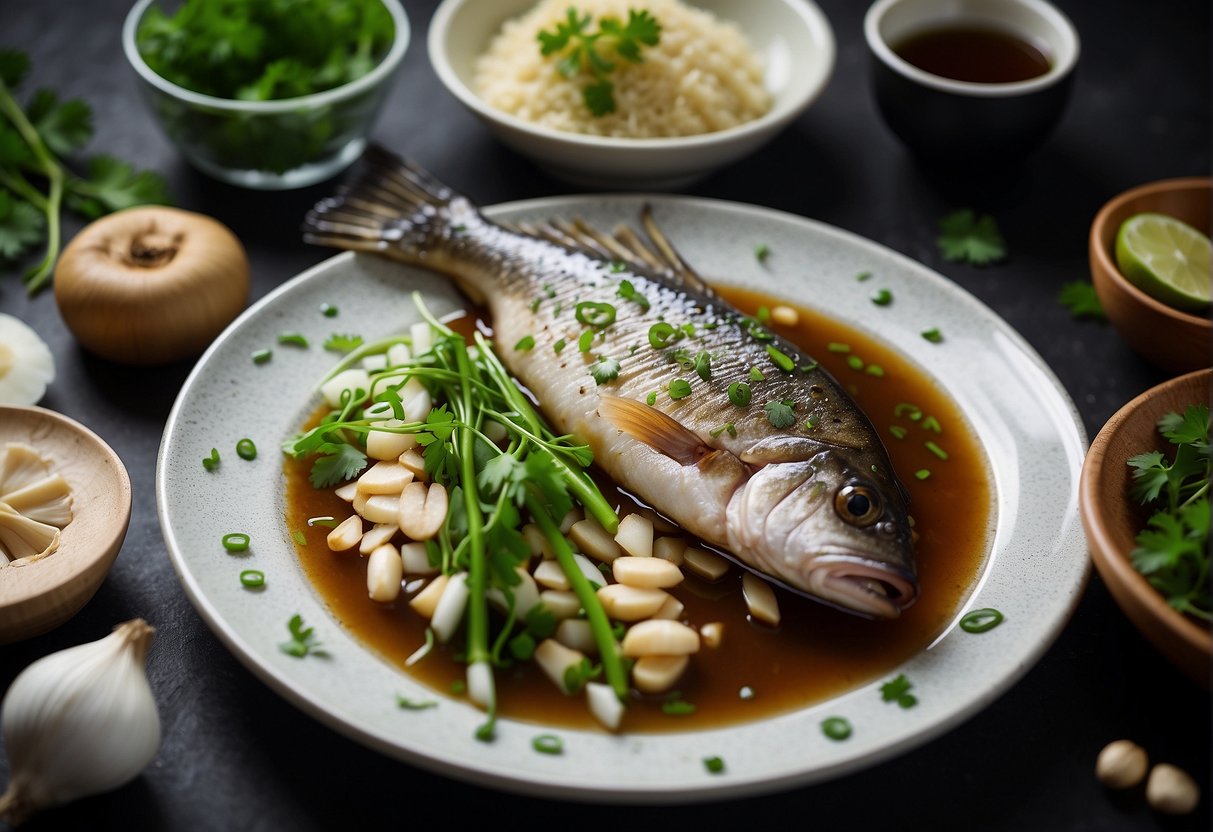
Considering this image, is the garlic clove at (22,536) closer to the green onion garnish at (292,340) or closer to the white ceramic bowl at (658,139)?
the green onion garnish at (292,340)

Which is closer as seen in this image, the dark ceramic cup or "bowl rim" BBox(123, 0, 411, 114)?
"bowl rim" BBox(123, 0, 411, 114)

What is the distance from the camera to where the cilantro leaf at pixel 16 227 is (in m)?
3.61

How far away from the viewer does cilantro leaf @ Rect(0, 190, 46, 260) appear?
3.61 m

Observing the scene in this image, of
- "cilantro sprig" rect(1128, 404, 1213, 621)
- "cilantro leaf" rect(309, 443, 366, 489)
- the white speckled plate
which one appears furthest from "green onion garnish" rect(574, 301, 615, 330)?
"cilantro sprig" rect(1128, 404, 1213, 621)

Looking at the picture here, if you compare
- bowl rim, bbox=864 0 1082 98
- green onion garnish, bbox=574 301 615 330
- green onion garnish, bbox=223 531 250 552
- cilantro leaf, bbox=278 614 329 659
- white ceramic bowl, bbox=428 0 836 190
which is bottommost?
cilantro leaf, bbox=278 614 329 659

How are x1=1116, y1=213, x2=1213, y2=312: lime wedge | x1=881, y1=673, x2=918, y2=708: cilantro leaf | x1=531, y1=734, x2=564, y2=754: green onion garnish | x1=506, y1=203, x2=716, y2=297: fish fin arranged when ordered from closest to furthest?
x1=531, y1=734, x2=564, y2=754: green onion garnish < x1=881, y1=673, x2=918, y2=708: cilantro leaf < x1=1116, y1=213, x2=1213, y2=312: lime wedge < x1=506, y1=203, x2=716, y2=297: fish fin

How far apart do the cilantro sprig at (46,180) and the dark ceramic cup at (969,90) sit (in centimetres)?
258

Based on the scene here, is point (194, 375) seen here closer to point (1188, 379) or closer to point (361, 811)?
point (361, 811)

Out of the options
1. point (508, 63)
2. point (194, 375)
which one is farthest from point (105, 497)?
point (508, 63)

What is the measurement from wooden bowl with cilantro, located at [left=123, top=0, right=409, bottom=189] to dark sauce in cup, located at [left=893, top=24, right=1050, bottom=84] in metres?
1.88

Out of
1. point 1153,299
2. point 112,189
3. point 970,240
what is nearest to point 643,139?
point 970,240

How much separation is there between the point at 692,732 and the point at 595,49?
2470 millimetres

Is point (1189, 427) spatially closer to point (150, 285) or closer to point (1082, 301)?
point (1082, 301)

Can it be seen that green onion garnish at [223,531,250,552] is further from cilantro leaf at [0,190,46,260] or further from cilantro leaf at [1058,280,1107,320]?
cilantro leaf at [1058,280,1107,320]
